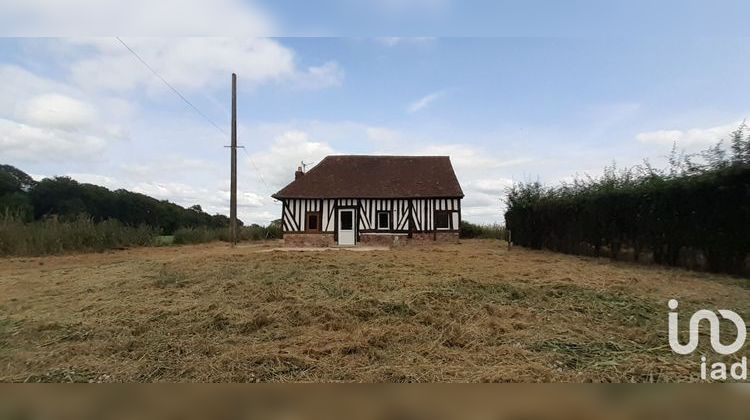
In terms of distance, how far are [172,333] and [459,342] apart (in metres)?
2.32

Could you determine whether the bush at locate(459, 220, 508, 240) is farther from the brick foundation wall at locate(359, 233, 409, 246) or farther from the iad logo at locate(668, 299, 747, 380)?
the iad logo at locate(668, 299, 747, 380)

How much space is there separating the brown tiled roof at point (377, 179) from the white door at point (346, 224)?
70 cm

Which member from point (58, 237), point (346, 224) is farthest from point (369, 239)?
point (58, 237)

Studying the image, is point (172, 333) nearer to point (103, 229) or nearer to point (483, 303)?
point (483, 303)

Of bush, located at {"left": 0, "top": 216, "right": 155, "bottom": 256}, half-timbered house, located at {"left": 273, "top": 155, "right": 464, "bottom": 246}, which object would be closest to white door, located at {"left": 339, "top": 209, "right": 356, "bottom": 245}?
half-timbered house, located at {"left": 273, "top": 155, "right": 464, "bottom": 246}

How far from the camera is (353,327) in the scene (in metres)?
3.43

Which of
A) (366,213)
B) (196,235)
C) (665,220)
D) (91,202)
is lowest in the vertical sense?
(196,235)

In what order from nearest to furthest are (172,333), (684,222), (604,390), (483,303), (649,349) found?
1. (604,390)
2. (649,349)
3. (172,333)
4. (483,303)
5. (684,222)

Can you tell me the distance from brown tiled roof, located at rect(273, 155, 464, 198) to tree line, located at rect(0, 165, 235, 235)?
53.7 feet

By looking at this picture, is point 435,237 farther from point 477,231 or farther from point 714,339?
point 714,339

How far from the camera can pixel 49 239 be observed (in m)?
11.7

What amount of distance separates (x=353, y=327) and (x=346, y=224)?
12.7 meters

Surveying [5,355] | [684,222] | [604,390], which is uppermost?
[684,222]

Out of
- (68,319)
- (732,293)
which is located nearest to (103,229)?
(68,319)
